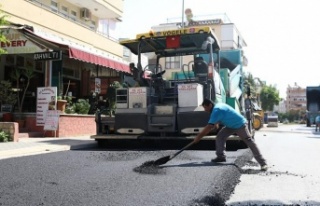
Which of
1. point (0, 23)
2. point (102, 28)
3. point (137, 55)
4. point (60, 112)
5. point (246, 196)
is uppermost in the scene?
point (102, 28)

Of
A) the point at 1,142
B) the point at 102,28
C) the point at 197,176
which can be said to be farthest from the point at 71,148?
the point at 102,28

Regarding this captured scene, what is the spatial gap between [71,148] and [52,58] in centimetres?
396

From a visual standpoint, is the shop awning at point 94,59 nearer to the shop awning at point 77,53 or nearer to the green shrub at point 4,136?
the shop awning at point 77,53

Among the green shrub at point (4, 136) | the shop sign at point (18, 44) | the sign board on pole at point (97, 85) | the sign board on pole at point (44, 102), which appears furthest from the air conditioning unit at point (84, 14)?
the green shrub at point (4, 136)

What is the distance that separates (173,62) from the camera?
10266mm

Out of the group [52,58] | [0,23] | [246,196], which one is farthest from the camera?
[52,58]

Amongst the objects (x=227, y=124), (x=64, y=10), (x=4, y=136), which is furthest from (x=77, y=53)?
(x=64, y=10)

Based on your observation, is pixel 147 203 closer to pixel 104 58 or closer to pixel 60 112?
pixel 60 112

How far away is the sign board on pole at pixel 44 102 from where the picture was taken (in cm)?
1258

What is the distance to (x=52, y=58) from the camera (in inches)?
486

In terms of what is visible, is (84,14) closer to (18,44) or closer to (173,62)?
(18,44)

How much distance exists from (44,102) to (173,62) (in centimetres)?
495

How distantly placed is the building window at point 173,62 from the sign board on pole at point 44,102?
173 inches

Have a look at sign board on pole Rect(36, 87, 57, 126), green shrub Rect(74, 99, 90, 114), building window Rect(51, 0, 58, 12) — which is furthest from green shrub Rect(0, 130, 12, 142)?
building window Rect(51, 0, 58, 12)
